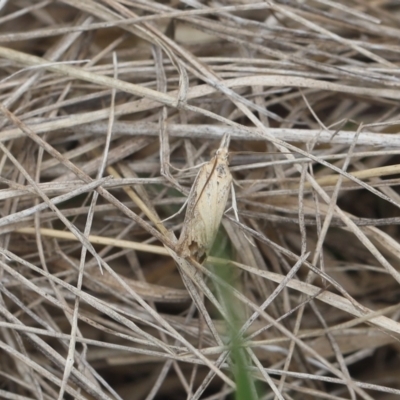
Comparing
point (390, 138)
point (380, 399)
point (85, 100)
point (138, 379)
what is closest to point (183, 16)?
point (85, 100)

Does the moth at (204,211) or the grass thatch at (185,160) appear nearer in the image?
the moth at (204,211)

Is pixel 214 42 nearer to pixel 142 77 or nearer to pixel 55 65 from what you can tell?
pixel 142 77

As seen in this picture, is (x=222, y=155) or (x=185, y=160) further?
(x=185, y=160)

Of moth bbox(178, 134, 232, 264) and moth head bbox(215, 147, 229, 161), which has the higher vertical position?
moth head bbox(215, 147, 229, 161)

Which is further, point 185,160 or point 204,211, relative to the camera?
point 185,160

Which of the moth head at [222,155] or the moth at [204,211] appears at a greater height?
the moth head at [222,155]

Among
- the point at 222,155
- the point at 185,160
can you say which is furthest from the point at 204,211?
the point at 185,160

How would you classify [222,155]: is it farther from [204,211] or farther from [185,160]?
[185,160]

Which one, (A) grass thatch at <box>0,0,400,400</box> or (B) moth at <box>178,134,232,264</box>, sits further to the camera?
(A) grass thatch at <box>0,0,400,400</box>
